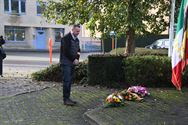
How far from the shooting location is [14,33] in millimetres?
51406

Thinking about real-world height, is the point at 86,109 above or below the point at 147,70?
below

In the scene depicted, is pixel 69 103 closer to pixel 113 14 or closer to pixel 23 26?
pixel 113 14

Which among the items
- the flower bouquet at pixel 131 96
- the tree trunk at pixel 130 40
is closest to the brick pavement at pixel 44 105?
the flower bouquet at pixel 131 96

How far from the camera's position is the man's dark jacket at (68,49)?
9.74 meters

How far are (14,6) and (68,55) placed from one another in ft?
142

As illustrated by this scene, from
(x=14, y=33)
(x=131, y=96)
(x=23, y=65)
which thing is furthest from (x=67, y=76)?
(x=14, y=33)

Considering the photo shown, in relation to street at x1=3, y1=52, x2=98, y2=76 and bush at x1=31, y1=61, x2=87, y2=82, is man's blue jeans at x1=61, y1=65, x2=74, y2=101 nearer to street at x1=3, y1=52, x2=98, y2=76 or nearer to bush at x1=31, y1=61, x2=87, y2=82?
bush at x1=31, y1=61, x2=87, y2=82

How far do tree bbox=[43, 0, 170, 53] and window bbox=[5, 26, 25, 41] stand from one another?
115 feet

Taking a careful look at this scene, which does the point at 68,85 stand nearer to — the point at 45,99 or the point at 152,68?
the point at 45,99

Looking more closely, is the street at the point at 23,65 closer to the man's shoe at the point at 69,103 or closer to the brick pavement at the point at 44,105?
the brick pavement at the point at 44,105

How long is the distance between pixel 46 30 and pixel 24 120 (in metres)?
45.6

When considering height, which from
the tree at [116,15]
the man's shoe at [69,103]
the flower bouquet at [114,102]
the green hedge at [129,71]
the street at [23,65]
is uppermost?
the tree at [116,15]

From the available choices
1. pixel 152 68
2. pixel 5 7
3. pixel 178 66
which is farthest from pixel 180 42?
pixel 5 7

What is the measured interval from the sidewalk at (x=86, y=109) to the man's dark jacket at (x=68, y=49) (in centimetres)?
104
